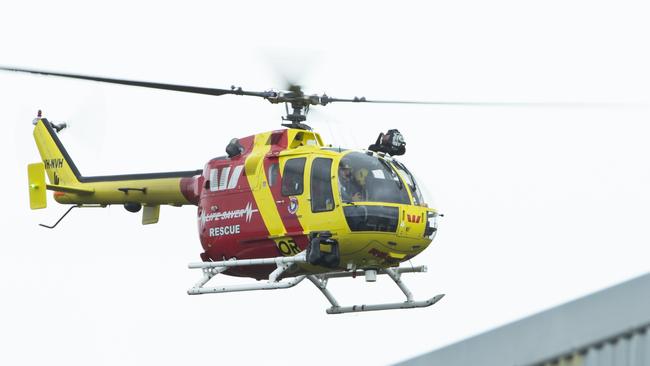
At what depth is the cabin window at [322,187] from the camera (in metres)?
22.4

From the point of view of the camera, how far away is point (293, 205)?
2284cm

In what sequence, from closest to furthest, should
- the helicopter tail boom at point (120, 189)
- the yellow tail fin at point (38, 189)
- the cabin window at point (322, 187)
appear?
1. the cabin window at point (322, 187)
2. the helicopter tail boom at point (120, 189)
3. the yellow tail fin at point (38, 189)

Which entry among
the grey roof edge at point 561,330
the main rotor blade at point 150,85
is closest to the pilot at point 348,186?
the main rotor blade at point 150,85

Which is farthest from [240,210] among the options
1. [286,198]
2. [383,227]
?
[383,227]

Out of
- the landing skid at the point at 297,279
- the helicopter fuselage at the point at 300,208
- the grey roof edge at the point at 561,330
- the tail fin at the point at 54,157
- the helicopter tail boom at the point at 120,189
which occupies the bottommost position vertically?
the grey roof edge at the point at 561,330

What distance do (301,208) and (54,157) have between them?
680cm

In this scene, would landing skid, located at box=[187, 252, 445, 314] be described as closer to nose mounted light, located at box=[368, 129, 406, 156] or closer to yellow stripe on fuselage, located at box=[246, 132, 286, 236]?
yellow stripe on fuselage, located at box=[246, 132, 286, 236]

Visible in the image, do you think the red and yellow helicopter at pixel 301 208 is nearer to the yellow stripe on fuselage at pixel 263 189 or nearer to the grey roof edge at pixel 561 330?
the yellow stripe on fuselage at pixel 263 189

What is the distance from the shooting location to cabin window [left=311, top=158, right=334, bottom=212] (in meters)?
22.4

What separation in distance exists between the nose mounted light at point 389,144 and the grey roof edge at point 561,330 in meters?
9.84

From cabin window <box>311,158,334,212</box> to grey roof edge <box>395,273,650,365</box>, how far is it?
8.64 m

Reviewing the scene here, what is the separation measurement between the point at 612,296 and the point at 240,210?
1106cm

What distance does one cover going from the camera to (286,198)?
22.9 meters

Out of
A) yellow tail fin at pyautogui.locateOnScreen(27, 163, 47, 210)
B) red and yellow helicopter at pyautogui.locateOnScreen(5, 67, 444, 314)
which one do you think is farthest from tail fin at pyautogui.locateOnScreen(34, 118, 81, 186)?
red and yellow helicopter at pyautogui.locateOnScreen(5, 67, 444, 314)
